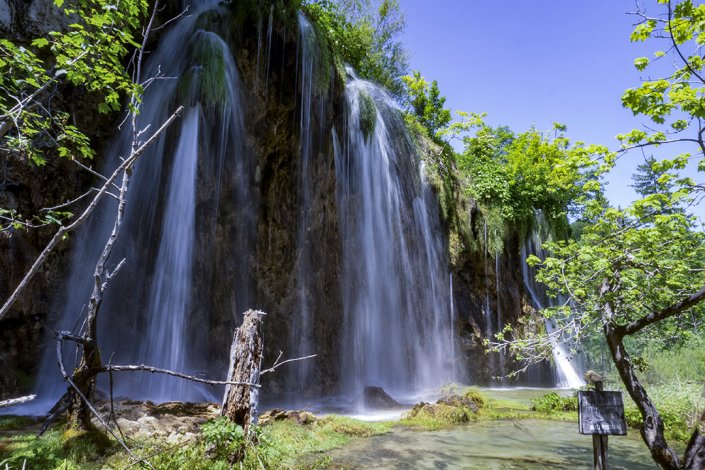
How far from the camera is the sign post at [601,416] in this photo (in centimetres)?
468

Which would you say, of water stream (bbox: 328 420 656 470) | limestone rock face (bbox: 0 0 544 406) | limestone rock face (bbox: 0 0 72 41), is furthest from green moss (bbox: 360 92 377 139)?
water stream (bbox: 328 420 656 470)

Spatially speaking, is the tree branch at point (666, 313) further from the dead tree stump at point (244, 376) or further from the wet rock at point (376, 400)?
the wet rock at point (376, 400)

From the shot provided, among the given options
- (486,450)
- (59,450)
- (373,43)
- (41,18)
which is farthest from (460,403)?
(373,43)

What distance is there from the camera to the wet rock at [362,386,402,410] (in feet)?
36.4

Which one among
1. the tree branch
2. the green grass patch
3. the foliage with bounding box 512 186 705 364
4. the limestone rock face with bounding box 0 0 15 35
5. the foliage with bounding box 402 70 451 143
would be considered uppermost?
the foliage with bounding box 402 70 451 143

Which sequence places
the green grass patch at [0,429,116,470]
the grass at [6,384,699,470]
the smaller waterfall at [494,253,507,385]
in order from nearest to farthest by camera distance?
the green grass patch at [0,429,116,470]
the grass at [6,384,699,470]
the smaller waterfall at [494,253,507,385]

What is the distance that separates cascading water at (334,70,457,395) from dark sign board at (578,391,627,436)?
384 inches

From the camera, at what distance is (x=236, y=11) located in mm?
12953

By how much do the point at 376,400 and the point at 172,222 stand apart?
691 centimetres

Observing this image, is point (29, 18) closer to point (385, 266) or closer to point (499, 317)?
point (385, 266)

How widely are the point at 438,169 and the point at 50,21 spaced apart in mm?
15017

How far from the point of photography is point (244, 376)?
468 cm

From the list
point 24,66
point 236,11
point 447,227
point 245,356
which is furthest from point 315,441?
point 447,227

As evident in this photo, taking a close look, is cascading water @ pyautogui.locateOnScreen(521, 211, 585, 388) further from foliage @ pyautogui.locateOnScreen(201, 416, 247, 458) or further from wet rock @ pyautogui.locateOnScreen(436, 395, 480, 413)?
foliage @ pyautogui.locateOnScreen(201, 416, 247, 458)
